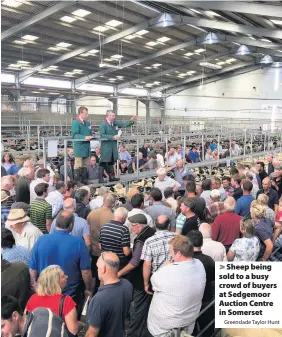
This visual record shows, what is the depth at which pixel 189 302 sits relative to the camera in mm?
2871

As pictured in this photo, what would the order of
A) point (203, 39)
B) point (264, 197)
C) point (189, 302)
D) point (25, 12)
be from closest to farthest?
point (189, 302) → point (264, 197) → point (25, 12) → point (203, 39)

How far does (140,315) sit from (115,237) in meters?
0.77

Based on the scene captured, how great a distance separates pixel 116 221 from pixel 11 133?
50.0ft

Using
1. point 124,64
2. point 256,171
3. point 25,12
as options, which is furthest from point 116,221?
point 124,64

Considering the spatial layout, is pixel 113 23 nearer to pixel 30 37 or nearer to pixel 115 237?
pixel 30 37

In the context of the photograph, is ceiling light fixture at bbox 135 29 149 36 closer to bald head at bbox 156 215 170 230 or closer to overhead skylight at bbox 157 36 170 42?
overhead skylight at bbox 157 36 170 42

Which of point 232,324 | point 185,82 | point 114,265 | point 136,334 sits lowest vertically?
point 136,334

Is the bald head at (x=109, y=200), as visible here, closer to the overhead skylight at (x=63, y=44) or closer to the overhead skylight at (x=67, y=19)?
the overhead skylight at (x=67, y=19)

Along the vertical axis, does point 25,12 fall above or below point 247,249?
above

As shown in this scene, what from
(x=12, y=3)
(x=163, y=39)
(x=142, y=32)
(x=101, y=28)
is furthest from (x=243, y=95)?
(x=12, y=3)

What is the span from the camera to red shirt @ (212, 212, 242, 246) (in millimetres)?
4324

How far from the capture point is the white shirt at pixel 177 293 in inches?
111

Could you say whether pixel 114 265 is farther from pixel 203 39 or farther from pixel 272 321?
pixel 203 39

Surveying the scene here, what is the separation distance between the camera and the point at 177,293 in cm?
282
